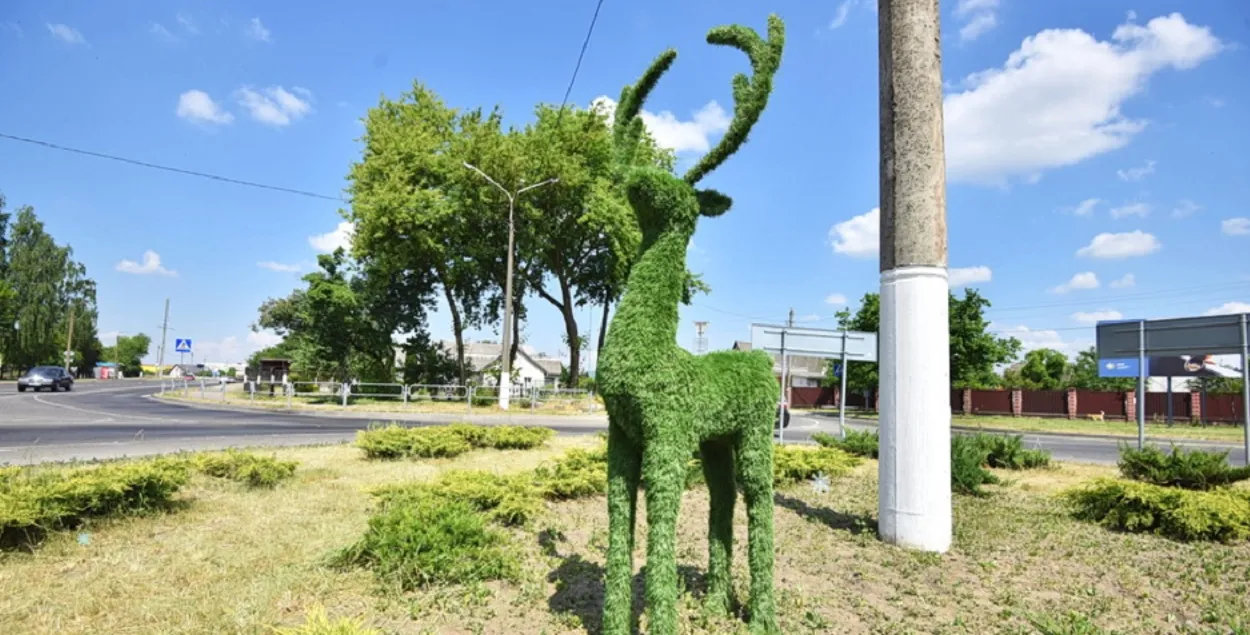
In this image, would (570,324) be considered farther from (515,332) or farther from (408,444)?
(408,444)

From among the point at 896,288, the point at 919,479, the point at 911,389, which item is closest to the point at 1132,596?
the point at 919,479

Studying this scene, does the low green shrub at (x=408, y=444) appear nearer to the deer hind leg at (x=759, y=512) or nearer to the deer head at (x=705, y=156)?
the deer hind leg at (x=759, y=512)

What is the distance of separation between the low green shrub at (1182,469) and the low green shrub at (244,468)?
1105 cm

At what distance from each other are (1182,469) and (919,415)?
501cm

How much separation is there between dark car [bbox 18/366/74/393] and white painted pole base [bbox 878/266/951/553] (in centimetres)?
3771

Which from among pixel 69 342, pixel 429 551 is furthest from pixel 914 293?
pixel 69 342

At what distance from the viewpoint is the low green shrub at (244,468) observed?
24.0 feet

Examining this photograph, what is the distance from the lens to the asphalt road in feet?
35.0

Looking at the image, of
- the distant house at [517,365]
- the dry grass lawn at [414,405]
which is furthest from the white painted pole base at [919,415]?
the distant house at [517,365]

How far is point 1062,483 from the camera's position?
29.8 feet

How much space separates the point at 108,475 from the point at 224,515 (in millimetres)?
1037

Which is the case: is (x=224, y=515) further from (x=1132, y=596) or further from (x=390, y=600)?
(x=1132, y=596)

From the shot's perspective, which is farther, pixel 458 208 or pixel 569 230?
pixel 569 230

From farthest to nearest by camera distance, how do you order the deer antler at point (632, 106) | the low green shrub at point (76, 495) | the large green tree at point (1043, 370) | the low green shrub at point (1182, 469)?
1. the large green tree at point (1043, 370)
2. the low green shrub at point (1182, 469)
3. the low green shrub at point (76, 495)
4. the deer antler at point (632, 106)
